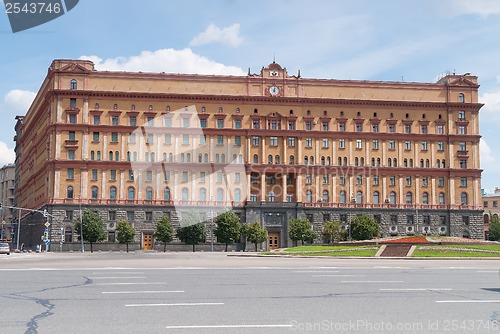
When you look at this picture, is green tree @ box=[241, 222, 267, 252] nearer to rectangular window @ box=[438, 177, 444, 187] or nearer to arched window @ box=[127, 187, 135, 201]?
arched window @ box=[127, 187, 135, 201]

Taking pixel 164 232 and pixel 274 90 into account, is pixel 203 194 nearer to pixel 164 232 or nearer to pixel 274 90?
pixel 164 232

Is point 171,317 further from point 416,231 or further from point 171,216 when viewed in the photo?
point 416,231

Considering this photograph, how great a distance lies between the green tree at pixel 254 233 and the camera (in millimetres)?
87625

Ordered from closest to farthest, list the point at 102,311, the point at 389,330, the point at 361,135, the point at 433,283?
the point at 389,330, the point at 102,311, the point at 433,283, the point at 361,135

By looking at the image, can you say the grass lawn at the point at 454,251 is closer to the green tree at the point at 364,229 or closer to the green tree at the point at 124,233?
the green tree at the point at 364,229

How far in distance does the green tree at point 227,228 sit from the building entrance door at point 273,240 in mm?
6962

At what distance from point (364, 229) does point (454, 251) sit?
38.2 meters

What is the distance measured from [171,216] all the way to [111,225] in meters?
8.46

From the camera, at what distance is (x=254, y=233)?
87.6 m

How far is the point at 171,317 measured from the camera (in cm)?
1417

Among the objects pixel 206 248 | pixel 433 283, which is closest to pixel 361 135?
pixel 206 248

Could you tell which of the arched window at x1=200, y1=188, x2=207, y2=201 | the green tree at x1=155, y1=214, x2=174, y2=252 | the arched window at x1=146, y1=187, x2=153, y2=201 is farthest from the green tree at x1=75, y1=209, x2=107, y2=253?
the arched window at x1=200, y1=188, x2=207, y2=201

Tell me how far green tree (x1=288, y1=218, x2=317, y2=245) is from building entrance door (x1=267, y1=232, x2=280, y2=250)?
14.0 ft

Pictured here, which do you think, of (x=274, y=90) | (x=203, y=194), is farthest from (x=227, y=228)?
(x=274, y=90)
